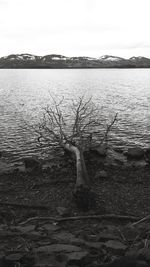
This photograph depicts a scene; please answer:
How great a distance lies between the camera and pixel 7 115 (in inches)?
2436

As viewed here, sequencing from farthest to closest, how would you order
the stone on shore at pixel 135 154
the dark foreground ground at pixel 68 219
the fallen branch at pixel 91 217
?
the stone on shore at pixel 135 154
the fallen branch at pixel 91 217
the dark foreground ground at pixel 68 219

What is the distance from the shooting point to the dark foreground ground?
36.5 feet

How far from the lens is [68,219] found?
17.4 meters

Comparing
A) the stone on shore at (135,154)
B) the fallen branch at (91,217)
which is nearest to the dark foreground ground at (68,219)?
the fallen branch at (91,217)

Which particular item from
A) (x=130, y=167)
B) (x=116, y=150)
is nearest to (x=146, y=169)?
(x=130, y=167)

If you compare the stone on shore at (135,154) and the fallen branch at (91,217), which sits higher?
the fallen branch at (91,217)

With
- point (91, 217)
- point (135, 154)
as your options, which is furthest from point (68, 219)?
point (135, 154)

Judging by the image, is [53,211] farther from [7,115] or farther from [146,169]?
[7,115]

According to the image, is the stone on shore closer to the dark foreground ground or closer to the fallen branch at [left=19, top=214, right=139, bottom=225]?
the dark foreground ground

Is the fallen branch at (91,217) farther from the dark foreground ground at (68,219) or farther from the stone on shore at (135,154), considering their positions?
the stone on shore at (135,154)

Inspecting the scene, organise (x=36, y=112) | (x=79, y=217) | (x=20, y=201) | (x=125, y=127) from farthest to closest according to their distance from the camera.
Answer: (x=36, y=112)
(x=125, y=127)
(x=20, y=201)
(x=79, y=217)

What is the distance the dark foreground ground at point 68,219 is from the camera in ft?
36.5

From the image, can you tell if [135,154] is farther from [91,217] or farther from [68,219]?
[68,219]

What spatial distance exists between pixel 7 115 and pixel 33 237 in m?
50.1
